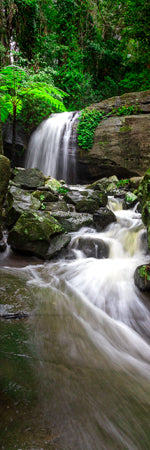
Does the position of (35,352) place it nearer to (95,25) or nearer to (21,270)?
(21,270)

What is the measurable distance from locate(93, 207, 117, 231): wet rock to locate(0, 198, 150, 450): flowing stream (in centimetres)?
196

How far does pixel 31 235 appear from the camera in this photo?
4.14 metres

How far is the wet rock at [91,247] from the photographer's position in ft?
15.7

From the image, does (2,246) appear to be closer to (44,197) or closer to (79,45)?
(44,197)

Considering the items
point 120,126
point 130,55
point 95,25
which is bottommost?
point 120,126

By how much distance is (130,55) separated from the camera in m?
15.0

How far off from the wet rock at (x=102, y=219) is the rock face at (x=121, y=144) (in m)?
4.42

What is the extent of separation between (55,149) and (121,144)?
10.1ft

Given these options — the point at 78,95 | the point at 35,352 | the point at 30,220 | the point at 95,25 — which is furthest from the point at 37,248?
the point at 95,25

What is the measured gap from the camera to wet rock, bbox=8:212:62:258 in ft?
13.6

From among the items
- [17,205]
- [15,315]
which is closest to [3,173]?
Answer: [17,205]

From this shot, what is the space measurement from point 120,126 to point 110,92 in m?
8.06

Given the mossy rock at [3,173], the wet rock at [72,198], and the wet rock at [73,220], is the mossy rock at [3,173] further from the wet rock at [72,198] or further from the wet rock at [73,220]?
the wet rock at [72,198]

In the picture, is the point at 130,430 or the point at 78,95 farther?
the point at 78,95
